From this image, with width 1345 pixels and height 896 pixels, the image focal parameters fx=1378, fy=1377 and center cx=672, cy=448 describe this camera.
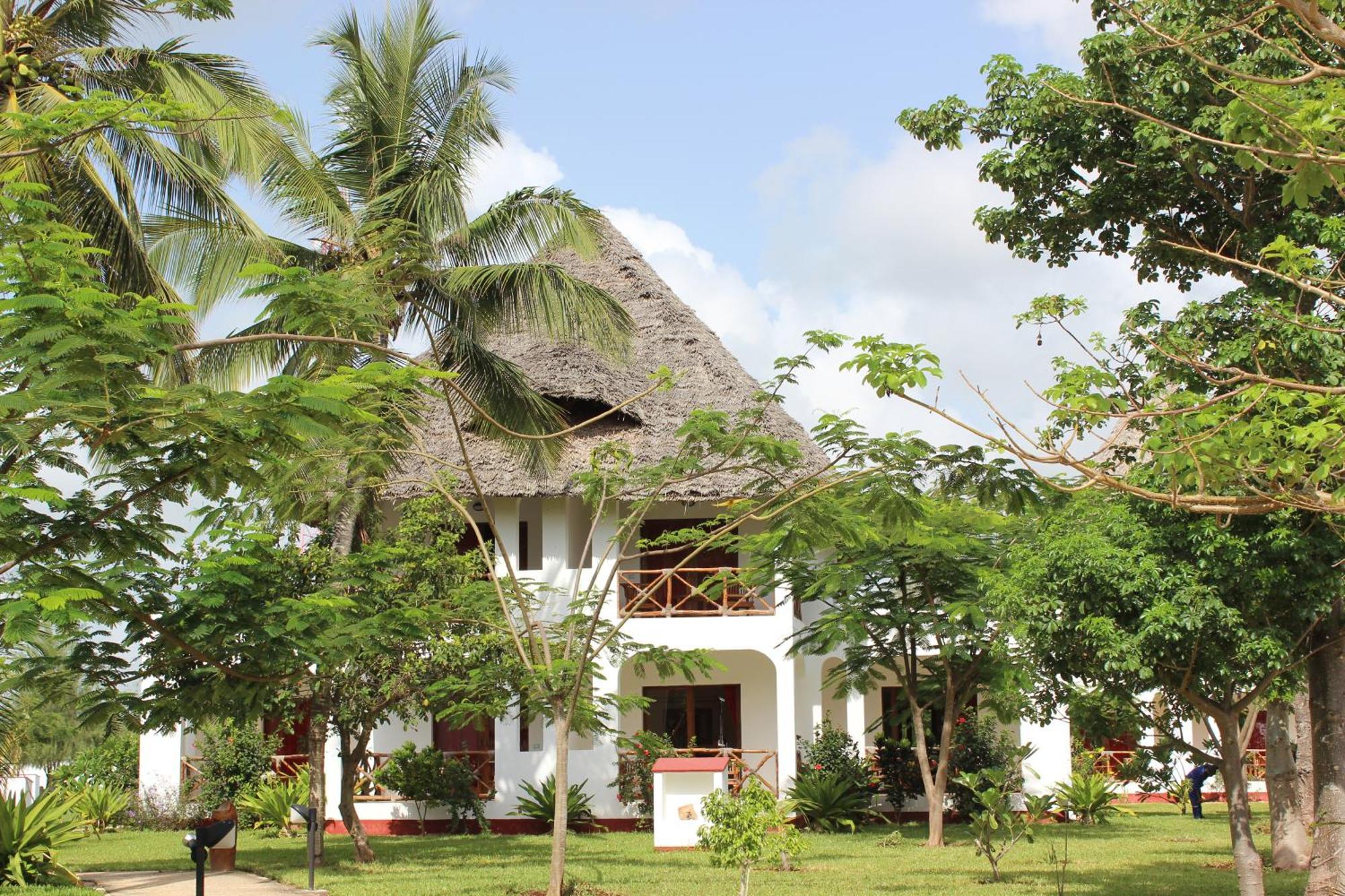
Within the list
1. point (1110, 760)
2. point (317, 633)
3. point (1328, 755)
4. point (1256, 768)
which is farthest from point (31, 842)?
point (1256, 768)

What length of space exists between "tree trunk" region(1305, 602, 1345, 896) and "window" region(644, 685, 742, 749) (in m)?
11.5

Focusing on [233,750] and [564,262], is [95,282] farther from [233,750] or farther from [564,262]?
[564,262]

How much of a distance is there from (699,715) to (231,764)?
6.67 meters

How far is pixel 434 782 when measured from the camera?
18062 millimetres

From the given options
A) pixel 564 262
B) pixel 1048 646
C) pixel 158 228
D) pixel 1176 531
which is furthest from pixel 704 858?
pixel 564 262

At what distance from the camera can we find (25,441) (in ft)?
22.3

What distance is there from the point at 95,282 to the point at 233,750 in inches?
498

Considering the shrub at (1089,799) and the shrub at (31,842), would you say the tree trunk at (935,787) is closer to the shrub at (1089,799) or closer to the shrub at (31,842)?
the shrub at (1089,799)

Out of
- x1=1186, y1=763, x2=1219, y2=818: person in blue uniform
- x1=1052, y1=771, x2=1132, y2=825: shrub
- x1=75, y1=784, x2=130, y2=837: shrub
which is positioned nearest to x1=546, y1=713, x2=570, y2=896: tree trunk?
x1=1052, y1=771, x2=1132, y2=825: shrub

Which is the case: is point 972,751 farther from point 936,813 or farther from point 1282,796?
point 1282,796

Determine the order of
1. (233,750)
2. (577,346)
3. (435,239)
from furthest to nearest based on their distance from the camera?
(577,346)
(233,750)
(435,239)

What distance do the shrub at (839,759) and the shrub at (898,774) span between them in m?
0.20

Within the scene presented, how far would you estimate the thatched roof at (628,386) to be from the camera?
18.9 meters

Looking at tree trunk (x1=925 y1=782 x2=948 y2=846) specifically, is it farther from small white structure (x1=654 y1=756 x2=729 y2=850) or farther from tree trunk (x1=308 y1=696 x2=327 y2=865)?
tree trunk (x1=308 y1=696 x2=327 y2=865)
